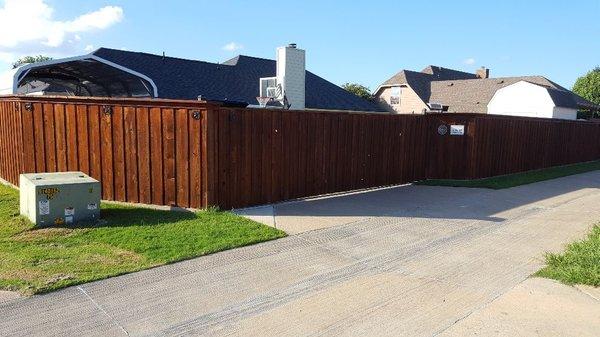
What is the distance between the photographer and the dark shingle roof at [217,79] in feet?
68.9

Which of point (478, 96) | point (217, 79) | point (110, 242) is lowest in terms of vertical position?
point (110, 242)

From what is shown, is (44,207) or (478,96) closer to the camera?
(44,207)

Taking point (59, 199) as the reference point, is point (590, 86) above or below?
above

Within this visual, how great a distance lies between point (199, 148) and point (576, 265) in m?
6.02

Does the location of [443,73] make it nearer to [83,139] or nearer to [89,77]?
[89,77]

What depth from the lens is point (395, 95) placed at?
43.4m

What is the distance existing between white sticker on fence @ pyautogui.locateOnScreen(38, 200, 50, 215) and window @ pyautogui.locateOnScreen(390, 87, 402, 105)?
38.3m

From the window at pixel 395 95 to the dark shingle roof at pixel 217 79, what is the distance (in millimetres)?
15507

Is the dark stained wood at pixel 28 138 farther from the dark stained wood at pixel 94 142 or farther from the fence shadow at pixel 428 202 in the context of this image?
the fence shadow at pixel 428 202

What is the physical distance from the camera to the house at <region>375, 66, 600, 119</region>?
122 feet

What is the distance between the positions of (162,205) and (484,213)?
20.4 feet

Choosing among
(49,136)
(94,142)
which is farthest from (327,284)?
(49,136)

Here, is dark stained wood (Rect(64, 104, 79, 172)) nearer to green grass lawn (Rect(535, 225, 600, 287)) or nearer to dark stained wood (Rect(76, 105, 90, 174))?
dark stained wood (Rect(76, 105, 90, 174))

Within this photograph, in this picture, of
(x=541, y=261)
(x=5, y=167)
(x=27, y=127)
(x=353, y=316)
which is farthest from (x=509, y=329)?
(x=5, y=167)
